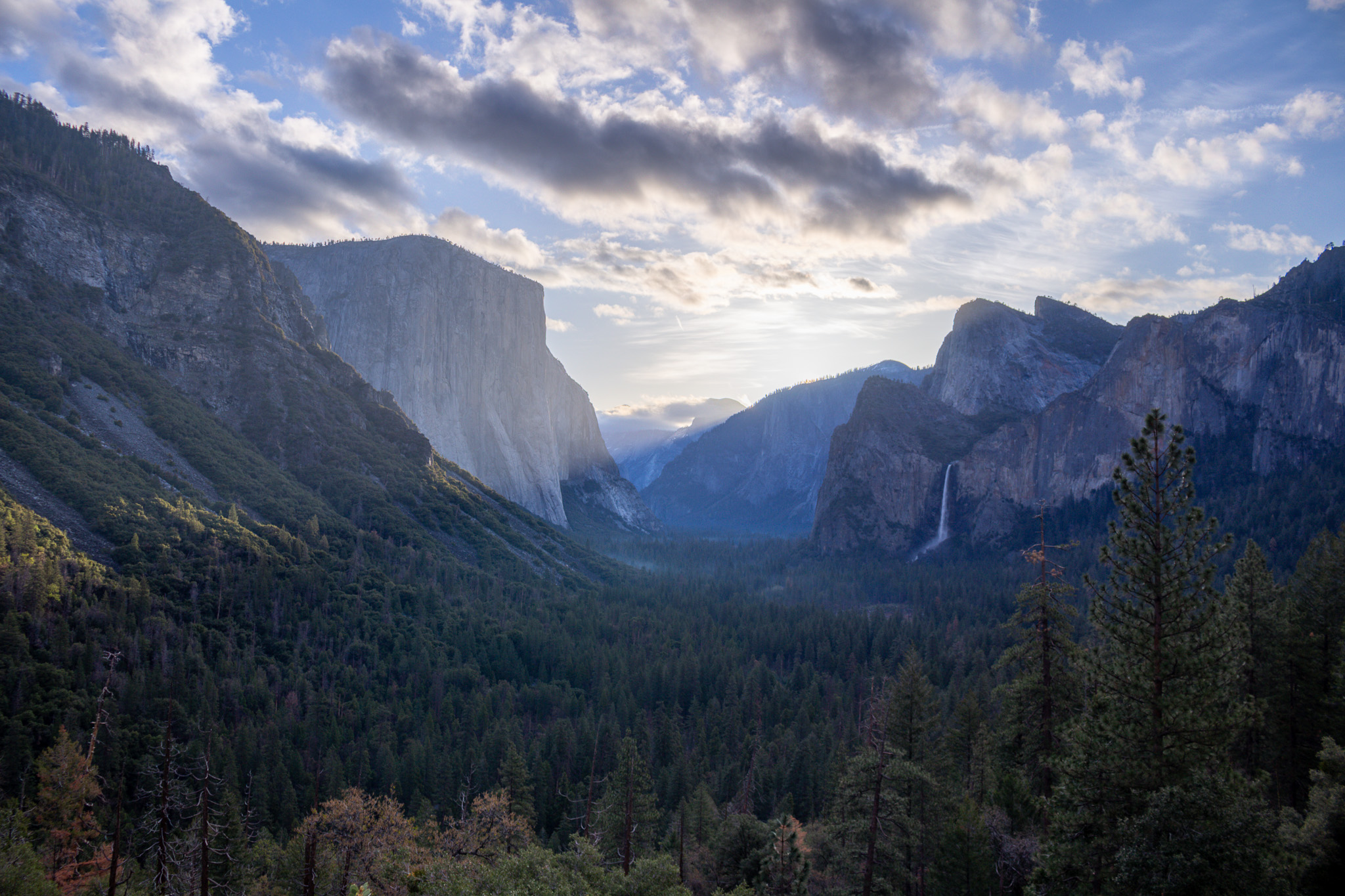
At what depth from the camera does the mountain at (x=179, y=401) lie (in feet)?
277

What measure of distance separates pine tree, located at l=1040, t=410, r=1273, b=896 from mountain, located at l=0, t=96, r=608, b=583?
89839mm

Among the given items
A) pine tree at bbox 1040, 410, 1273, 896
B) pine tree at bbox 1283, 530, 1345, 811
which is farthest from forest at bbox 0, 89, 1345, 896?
pine tree at bbox 1283, 530, 1345, 811

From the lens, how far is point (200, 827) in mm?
22625

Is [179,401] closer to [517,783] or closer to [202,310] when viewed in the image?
[202,310]

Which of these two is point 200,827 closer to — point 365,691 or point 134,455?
point 365,691

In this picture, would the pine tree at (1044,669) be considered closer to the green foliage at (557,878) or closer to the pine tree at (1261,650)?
the pine tree at (1261,650)

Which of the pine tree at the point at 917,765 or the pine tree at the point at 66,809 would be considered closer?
the pine tree at the point at 917,765

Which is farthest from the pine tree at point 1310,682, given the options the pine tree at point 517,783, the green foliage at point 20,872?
the green foliage at point 20,872

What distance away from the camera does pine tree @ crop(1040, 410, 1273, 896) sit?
48.1ft

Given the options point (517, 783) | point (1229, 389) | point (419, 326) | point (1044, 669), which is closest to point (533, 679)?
point (517, 783)

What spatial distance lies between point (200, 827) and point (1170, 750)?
29110 millimetres

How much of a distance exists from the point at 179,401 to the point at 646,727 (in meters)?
97.4

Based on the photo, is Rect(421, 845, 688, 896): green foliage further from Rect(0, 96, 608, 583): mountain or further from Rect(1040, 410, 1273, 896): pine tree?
Rect(0, 96, 608, 583): mountain

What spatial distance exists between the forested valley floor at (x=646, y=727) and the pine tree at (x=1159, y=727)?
2.8 inches
